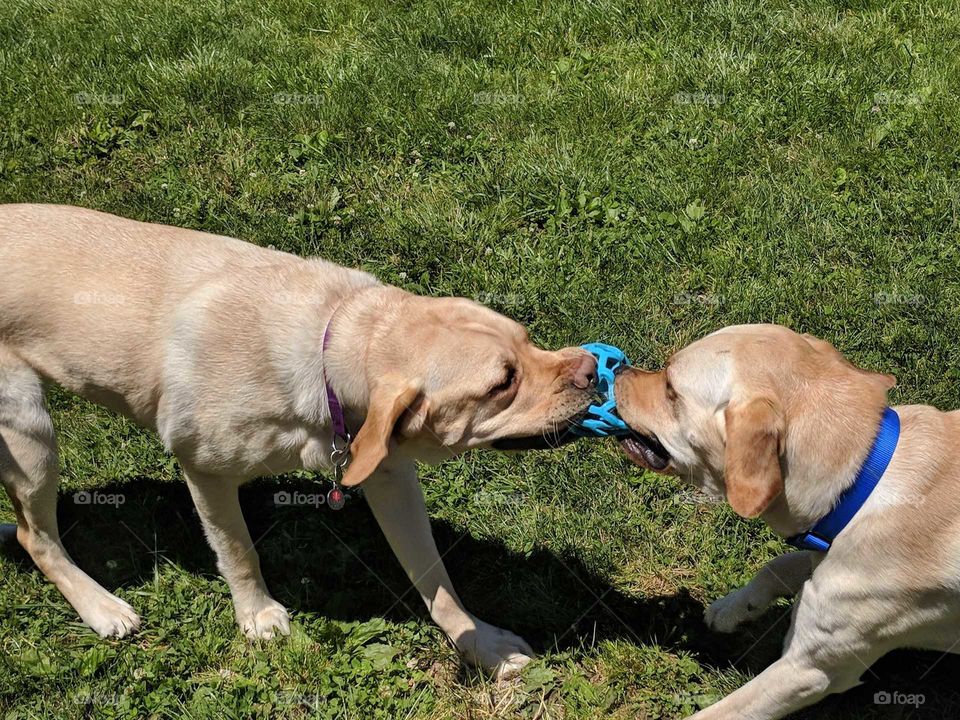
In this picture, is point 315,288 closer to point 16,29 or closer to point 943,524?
point 943,524

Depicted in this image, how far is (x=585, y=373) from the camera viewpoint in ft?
14.3

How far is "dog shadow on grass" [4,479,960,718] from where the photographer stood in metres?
4.78

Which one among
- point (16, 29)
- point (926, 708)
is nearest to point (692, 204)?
point (926, 708)

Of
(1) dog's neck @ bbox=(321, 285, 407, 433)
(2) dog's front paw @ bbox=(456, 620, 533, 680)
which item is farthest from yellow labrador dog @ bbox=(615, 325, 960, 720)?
(1) dog's neck @ bbox=(321, 285, 407, 433)

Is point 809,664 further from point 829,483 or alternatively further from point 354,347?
point 354,347

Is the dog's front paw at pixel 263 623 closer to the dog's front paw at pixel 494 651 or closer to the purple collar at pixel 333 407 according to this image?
the dog's front paw at pixel 494 651

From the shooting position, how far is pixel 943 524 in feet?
12.1

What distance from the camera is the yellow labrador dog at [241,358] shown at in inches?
160

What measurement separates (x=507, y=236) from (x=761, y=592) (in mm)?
2917

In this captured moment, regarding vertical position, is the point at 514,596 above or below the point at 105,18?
below

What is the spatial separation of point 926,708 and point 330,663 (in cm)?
287

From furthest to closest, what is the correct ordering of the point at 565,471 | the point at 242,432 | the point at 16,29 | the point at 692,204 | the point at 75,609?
the point at 16,29
the point at 692,204
the point at 565,471
the point at 75,609
the point at 242,432

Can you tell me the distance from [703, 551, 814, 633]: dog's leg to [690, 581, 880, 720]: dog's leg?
577mm

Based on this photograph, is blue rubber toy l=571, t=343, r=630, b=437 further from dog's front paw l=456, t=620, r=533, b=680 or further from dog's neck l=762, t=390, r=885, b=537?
dog's front paw l=456, t=620, r=533, b=680
